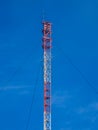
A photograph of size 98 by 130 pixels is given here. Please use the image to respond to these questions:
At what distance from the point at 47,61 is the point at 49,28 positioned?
7549 millimetres

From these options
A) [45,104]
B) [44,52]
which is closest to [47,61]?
[44,52]

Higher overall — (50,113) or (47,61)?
(47,61)

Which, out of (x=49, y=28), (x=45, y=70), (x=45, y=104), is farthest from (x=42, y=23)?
(x=45, y=104)

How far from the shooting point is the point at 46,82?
115 metres

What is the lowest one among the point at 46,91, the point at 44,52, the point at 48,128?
the point at 48,128

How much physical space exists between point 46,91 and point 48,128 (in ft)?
27.5

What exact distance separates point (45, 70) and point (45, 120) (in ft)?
37.0

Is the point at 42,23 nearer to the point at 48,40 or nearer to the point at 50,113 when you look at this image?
the point at 48,40

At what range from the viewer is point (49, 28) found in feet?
382

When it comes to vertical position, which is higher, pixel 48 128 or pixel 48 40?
pixel 48 40

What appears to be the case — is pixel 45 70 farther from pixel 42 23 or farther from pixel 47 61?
pixel 42 23

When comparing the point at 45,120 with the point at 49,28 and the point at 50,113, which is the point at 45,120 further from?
the point at 49,28

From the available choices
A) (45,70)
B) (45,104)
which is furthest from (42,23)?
(45,104)

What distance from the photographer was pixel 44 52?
383 ft
